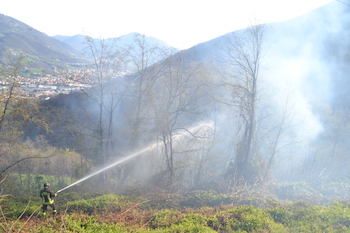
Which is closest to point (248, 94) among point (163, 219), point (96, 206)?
point (163, 219)

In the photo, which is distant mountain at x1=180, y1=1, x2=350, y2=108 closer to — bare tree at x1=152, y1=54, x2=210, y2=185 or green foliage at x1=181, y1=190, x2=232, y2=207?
bare tree at x1=152, y1=54, x2=210, y2=185

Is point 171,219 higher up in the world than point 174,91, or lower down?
lower down

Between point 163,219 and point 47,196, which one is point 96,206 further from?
point 163,219

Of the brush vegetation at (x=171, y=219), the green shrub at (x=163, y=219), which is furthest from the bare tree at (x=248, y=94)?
the green shrub at (x=163, y=219)

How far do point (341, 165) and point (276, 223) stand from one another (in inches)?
680

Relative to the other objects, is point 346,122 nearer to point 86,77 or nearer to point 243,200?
point 243,200

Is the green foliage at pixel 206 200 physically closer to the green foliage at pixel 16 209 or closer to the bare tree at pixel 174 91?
the bare tree at pixel 174 91

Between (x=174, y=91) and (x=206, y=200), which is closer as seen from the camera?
(x=206, y=200)

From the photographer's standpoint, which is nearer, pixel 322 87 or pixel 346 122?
pixel 346 122

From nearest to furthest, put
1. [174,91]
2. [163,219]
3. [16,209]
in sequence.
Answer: [163,219] → [16,209] → [174,91]

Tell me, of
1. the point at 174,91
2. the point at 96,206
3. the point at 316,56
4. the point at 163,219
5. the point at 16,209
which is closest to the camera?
the point at 163,219

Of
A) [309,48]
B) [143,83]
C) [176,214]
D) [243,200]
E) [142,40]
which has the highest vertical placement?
[309,48]

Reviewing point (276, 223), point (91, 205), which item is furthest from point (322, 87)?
point (91, 205)

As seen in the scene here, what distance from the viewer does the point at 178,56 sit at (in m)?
14.3
